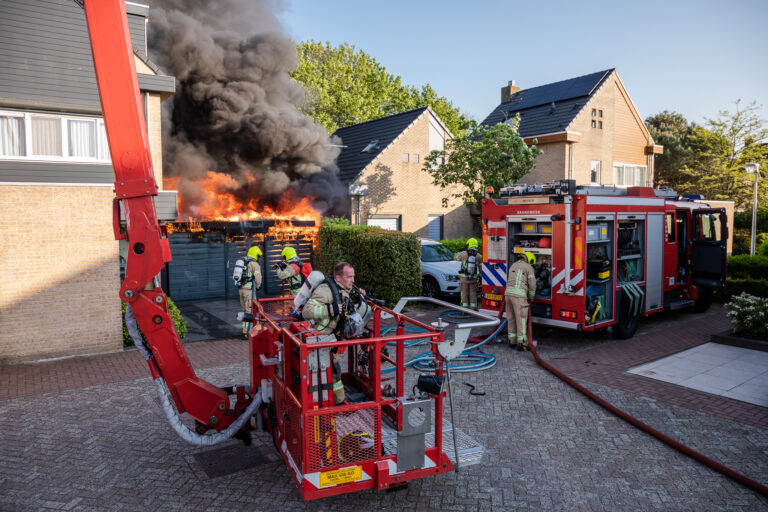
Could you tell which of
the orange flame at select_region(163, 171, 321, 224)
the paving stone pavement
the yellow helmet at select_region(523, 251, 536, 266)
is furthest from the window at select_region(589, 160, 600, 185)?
the paving stone pavement

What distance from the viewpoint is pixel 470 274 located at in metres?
12.1

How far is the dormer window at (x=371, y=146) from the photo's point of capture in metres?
21.1

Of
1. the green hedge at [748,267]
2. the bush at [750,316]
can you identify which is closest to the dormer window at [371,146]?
the green hedge at [748,267]

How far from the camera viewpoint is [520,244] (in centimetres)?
980

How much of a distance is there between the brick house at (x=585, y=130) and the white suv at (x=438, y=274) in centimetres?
1020

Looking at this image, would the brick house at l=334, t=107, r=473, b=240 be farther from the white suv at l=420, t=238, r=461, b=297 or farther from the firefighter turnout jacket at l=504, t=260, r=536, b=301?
the firefighter turnout jacket at l=504, t=260, r=536, b=301

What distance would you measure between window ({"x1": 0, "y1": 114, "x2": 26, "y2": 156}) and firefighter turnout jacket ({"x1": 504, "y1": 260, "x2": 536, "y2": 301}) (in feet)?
28.2

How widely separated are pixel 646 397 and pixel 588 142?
1891 centimetres

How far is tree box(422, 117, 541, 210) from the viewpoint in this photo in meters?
17.6

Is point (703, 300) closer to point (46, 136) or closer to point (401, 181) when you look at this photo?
point (401, 181)

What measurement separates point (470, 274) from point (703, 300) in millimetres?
5353

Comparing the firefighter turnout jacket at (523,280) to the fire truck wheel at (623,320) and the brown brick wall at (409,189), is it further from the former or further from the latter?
the brown brick wall at (409,189)

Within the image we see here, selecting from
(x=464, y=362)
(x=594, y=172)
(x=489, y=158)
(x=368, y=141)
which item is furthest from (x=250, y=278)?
(x=594, y=172)

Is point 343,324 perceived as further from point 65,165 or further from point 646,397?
point 65,165
